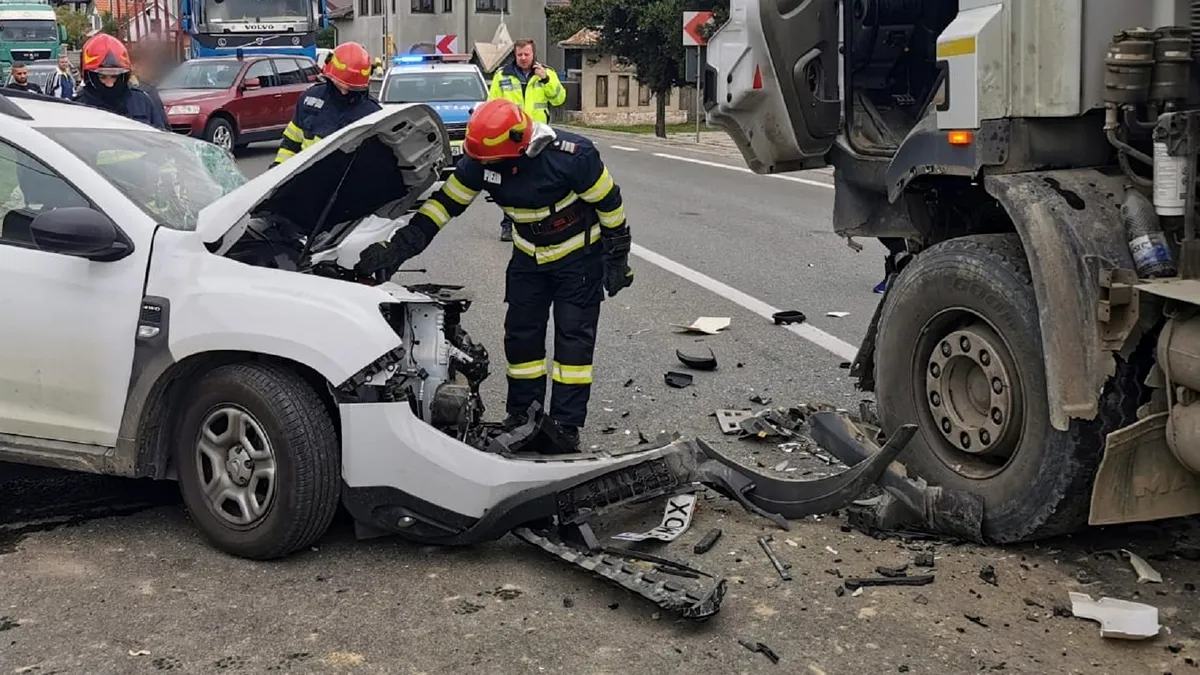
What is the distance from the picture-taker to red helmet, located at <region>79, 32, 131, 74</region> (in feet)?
25.8

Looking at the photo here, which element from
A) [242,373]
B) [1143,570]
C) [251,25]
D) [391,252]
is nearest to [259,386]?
[242,373]

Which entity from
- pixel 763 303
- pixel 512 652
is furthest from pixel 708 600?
pixel 763 303

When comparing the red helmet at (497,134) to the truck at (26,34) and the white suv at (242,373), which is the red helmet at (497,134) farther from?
the truck at (26,34)

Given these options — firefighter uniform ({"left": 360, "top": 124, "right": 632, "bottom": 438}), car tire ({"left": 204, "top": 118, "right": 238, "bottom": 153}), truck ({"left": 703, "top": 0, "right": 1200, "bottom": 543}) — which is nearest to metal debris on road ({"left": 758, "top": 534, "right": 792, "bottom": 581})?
truck ({"left": 703, "top": 0, "right": 1200, "bottom": 543})

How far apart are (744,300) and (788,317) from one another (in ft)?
2.66

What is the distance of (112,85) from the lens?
26.5 feet

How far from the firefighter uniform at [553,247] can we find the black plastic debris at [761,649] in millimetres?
1985

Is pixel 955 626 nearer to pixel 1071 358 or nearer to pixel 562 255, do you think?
pixel 1071 358

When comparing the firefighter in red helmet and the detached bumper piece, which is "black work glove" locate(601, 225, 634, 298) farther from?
the firefighter in red helmet

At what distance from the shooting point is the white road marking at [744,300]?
24.9ft

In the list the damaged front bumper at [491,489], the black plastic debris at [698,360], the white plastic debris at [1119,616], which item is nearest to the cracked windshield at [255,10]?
the black plastic debris at [698,360]

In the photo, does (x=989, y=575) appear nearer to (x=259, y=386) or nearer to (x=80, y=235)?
(x=259, y=386)

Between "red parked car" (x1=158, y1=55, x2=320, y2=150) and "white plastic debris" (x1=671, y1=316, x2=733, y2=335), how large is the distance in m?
13.6

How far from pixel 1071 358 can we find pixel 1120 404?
234 millimetres
